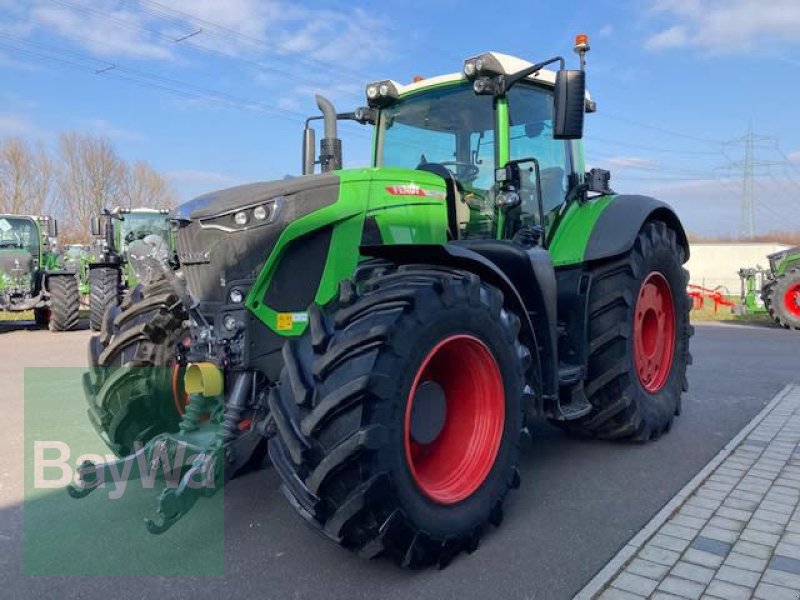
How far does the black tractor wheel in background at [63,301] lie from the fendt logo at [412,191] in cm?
1225

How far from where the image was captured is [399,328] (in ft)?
8.79

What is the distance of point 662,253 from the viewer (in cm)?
495

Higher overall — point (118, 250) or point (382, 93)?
point (382, 93)

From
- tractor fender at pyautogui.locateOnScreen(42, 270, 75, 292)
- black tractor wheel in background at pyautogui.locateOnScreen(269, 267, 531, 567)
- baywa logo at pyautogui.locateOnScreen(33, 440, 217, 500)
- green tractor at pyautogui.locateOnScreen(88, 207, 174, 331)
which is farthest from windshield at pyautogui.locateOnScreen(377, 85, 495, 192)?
tractor fender at pyautogui.locateOnScreen(42, 270, 75, 292)

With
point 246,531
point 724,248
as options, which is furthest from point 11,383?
point 724,248

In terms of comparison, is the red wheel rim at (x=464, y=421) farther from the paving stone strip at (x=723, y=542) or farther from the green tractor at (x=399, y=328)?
the paving stone strip at (x=723, y=542)

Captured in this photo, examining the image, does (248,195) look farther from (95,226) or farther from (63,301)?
(63,301)

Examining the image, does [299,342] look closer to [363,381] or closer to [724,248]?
[363,381]

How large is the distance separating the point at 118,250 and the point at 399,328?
14.6m

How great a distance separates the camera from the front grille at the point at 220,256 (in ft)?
10.2

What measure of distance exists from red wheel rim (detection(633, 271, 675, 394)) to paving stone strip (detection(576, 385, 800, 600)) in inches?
31.2

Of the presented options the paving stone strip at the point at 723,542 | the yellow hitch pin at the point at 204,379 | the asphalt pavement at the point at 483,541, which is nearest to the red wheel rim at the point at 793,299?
the asphalt pavement at the point at 483,541

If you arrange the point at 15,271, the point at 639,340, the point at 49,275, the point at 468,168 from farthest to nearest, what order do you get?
the point at 15,271
the point at 49,275
the point at 639,340
the point at 468,168

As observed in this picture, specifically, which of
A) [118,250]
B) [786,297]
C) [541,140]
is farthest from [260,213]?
[118,250]
